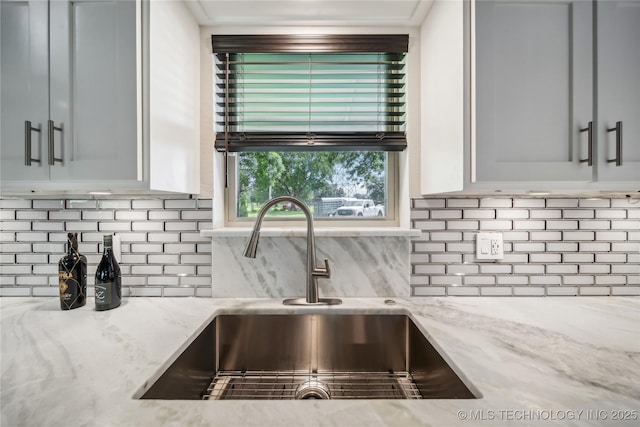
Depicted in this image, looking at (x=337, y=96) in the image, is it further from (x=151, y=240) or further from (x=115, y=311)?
(x=115, y=311)

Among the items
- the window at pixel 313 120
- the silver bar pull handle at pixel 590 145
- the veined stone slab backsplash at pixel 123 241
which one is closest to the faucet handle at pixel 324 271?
the window at pixel 313 120

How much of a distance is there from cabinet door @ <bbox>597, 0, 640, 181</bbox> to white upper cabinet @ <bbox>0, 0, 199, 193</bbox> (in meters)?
1.47

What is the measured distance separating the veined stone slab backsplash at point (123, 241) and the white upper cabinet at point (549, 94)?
115 cm

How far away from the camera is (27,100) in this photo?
1.01 meters

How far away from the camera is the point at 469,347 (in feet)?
2.93

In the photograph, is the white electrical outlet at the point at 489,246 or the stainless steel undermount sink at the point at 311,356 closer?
the stainless steel undermount sink at the point at 311,356

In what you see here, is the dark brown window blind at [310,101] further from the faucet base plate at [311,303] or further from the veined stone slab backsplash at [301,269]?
the faucet base plate at [311,303]

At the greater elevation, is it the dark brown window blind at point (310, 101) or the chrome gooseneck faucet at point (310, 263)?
the dark brown window blind at point (310, 101)

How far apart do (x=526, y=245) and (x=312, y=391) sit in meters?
1.12

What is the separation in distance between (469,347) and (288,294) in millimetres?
750

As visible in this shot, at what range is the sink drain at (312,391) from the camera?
108 centimetres

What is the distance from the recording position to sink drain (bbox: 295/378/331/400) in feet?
3.53

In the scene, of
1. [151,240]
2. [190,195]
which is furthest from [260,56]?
[151,240]

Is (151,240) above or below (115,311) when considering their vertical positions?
above
